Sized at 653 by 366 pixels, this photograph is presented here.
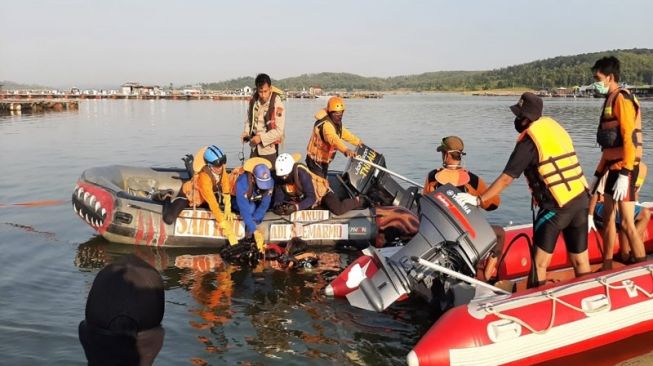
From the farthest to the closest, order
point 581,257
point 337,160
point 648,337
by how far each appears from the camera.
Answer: point 337,160 → point 648,337 → point 581,257

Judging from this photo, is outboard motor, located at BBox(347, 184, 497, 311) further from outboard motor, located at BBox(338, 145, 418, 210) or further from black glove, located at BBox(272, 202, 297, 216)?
outboard motor, located at BBox(338, 145, 418, 210)

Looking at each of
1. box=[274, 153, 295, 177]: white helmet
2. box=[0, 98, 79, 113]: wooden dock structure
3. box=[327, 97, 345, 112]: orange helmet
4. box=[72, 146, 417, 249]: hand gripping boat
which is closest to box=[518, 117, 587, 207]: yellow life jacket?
box=[72, 146, 417, 249]: hand gripping boat

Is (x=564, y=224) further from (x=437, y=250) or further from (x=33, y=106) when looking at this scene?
(x=33, y=106)

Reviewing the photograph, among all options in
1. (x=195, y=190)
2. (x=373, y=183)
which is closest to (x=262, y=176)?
(x=195, y=190)

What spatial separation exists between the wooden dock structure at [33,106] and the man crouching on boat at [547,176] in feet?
150

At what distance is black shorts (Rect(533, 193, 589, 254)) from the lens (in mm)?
4742

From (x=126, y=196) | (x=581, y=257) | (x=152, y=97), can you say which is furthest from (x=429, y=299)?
(x=152, y=97)

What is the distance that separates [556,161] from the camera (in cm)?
464

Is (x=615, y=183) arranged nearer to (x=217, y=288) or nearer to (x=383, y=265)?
(x=383, y=265)

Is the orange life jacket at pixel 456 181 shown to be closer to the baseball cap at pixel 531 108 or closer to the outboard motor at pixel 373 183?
the baseball cap at pixel 531 108

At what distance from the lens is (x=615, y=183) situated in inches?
219

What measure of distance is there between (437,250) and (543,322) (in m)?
1.08

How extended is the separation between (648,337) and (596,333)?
3.69 feet

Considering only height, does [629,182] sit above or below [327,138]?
below
